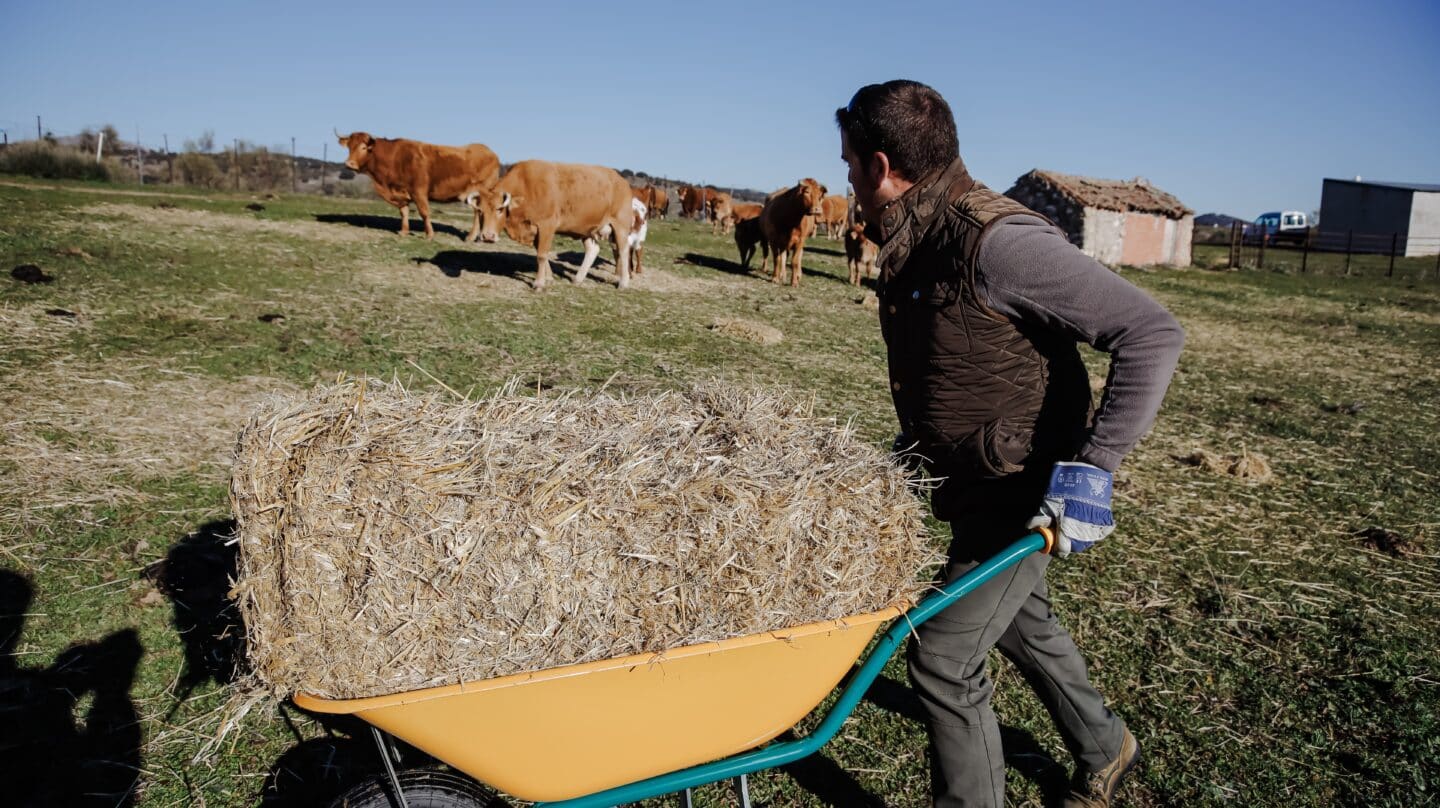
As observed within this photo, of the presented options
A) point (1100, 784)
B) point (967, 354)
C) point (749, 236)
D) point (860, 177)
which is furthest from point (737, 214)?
point (967, 354)

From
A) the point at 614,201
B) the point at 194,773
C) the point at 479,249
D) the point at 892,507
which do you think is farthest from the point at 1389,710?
the point at 479,249

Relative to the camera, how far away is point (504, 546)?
6.62 ft

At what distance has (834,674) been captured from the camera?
229 centimetres

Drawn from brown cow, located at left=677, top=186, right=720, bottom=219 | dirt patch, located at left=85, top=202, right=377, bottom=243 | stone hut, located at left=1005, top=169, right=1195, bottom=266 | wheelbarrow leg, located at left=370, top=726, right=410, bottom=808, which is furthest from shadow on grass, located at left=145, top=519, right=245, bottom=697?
brown cow, located at left=677, top=186, right=720, bottom=219

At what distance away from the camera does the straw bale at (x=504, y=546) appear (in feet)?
6.46

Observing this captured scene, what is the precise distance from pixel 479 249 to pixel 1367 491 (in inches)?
554

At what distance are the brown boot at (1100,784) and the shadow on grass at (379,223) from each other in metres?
16.0

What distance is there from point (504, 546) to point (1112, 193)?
34447 mm

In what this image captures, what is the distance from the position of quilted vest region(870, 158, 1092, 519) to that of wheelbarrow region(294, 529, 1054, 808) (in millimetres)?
332

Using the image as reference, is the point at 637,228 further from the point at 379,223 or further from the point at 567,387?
the point at 567,387

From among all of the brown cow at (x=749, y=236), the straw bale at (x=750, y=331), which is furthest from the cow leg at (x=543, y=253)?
the brown cow at (x=749, y=236)

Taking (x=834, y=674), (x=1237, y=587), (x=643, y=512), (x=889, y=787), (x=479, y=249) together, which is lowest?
(x=889, y=787)

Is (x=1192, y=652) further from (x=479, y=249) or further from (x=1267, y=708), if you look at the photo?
(x=479, y=249)

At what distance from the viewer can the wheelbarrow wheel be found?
215cm
